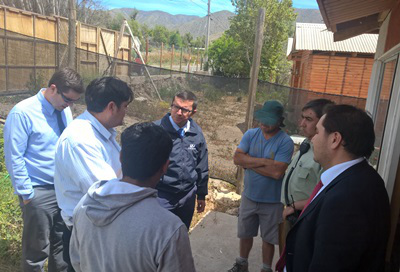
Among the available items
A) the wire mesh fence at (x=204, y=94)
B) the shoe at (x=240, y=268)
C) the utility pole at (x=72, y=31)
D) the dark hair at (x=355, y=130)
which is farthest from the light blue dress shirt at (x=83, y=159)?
the wire mesh fence at (x=204, y=94)

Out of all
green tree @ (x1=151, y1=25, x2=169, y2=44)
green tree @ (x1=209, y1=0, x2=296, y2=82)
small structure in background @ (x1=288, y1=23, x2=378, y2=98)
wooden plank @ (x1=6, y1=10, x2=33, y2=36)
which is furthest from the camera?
green tree @ (x1=151, y1=25, x2=169, y2=44)

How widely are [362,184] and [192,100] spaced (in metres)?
1.89

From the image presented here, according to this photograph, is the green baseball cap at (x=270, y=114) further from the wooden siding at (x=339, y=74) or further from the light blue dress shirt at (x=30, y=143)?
the wooden siding at (x=339, y=74)

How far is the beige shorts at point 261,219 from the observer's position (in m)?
2.95

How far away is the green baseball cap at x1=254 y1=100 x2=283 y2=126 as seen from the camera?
2859 mm

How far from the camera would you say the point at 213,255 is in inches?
140

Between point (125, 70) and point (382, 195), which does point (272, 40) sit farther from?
point (382, 195)

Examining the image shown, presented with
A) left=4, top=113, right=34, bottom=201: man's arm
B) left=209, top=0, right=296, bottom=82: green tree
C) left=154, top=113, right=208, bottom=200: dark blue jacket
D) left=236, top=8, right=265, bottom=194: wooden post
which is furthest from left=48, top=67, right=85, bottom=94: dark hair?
left=209, top=0, right=296, bottom=82: green tree

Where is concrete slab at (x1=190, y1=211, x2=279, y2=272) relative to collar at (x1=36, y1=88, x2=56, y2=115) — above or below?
below

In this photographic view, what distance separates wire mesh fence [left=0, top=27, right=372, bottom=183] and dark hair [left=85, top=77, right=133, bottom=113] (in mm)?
3212

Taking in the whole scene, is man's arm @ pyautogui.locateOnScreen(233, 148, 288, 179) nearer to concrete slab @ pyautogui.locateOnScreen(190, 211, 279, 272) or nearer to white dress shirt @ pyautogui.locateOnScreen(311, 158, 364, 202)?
concrete slab @ pyautogui.locateOnScreen(190, 211, 279, 272)

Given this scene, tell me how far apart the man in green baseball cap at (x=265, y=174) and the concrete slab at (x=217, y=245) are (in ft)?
1.04

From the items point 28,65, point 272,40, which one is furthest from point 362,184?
point 272,40

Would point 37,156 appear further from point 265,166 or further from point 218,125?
point 218,125
